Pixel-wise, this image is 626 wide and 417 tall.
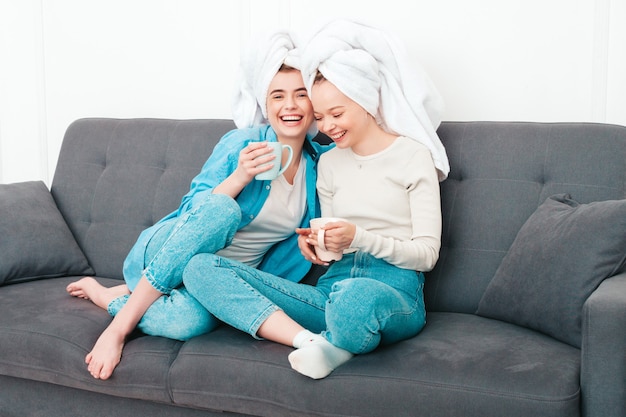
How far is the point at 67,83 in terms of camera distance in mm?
3232

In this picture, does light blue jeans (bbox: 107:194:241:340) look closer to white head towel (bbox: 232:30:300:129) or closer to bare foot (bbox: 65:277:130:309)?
bare foot (bbox: 65:277:130:309)

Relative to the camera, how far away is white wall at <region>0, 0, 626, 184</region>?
2338 millimetres

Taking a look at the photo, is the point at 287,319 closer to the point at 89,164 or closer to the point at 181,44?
the point at 89,164

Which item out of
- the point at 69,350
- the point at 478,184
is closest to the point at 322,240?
the point at 478,184

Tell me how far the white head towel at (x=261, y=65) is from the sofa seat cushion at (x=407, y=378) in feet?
2.28

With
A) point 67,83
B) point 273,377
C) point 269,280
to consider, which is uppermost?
point 67,83

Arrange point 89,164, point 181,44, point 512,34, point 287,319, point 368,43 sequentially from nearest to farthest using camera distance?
point 287,319
point 368,43
point 512,34
point 89,164
point 181,44

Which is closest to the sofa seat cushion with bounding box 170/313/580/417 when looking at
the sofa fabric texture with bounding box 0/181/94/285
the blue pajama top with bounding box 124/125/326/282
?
the blue pajama top with bounding box 124/125/326/282

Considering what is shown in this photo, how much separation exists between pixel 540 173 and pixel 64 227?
155 centimetres

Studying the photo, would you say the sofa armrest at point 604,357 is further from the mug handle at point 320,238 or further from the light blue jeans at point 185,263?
the light blue jeans at point 185,263

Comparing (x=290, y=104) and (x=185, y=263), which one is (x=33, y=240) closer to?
(x=185, y=263)

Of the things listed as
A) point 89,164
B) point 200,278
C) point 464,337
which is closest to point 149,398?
point 200,278

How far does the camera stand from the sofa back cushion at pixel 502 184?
1997 millimetres

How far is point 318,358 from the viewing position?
160 centimetres
